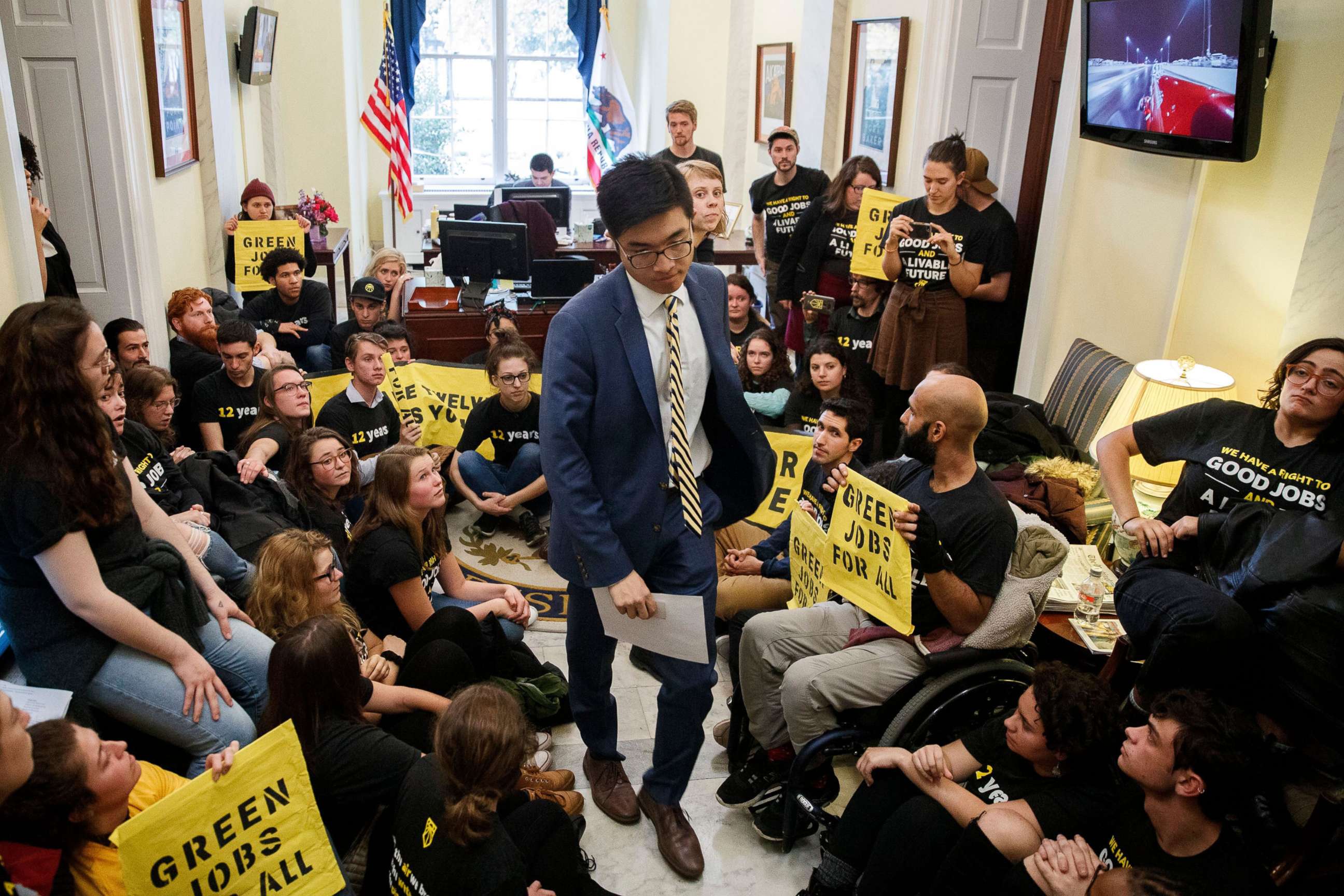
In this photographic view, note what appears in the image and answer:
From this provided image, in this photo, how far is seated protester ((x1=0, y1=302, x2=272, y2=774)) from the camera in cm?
221

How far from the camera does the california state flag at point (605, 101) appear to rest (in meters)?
11.4

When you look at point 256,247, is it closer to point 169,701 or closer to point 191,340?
point 191,340

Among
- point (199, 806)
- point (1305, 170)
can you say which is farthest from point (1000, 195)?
point (199, 806)

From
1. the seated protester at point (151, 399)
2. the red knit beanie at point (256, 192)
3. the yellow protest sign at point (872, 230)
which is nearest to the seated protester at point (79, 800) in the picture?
the seated protester at point (151, 399)

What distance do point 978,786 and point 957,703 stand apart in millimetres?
284

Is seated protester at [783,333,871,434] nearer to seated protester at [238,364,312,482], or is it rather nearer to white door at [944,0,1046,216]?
white door at [944,0,1046,216]

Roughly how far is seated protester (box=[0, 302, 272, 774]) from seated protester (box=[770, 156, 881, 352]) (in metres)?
3.96

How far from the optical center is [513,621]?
3619mm

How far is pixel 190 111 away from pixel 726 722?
17.7 ft

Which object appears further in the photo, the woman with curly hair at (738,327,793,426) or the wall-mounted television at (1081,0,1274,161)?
the woman with curly hair at (738,327,793,426)

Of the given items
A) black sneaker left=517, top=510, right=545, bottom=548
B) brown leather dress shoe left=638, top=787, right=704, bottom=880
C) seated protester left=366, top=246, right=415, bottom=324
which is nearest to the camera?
brown leather dress shoe left=638, top=787, right=704, bottom=880

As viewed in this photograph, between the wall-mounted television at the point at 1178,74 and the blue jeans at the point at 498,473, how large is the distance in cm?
294

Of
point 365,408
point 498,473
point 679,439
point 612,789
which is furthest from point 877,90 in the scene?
point 612,789

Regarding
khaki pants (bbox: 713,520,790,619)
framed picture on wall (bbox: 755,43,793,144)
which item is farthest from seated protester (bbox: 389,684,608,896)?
framed picture on wall (bbox: 755,43,793,144)
